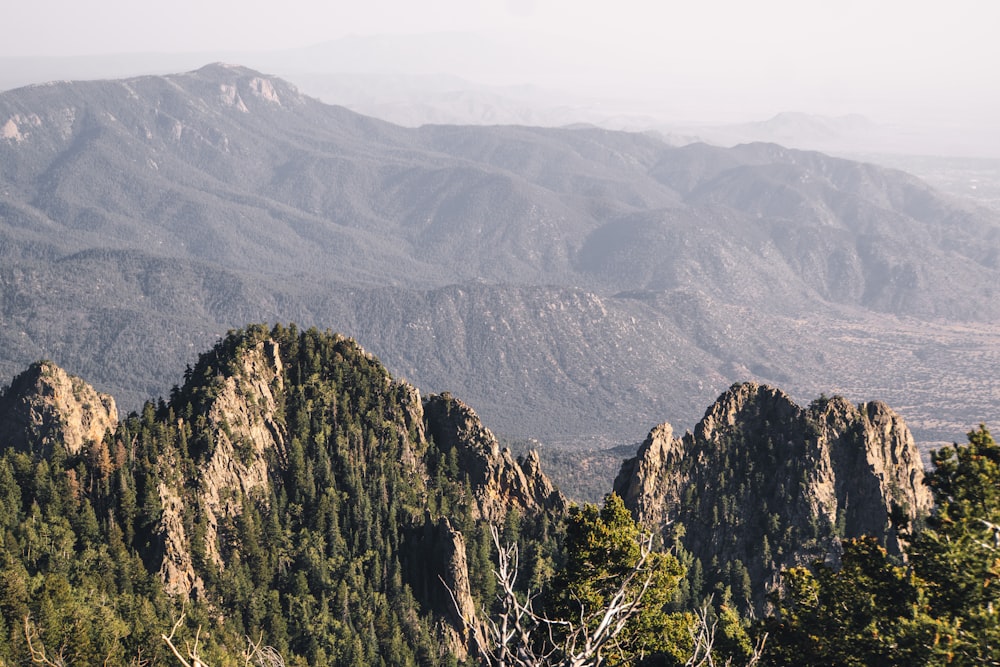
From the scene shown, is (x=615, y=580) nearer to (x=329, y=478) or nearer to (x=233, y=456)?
(x=233, y=456)

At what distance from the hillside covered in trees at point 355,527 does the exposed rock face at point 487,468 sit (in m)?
0.33

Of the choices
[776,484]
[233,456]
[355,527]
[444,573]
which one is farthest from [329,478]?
[776,484]

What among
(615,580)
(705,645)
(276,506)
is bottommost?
(276,506)

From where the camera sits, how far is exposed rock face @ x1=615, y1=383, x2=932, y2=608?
139 m

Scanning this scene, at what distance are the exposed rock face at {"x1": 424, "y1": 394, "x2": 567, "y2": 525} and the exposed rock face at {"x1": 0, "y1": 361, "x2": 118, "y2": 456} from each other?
53092 mm

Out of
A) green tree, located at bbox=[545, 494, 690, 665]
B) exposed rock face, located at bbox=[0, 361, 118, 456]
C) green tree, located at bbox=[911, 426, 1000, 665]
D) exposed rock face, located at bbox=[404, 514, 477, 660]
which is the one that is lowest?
exposed rock face, located at bbox=[404, 514, 477, 660]

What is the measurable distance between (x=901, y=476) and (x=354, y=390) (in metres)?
80.1

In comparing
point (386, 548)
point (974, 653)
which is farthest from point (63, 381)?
point (974, 653)

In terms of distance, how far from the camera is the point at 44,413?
6038 inches

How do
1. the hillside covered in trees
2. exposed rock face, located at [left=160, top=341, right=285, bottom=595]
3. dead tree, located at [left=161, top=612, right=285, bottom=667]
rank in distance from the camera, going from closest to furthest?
1. dead tree, located at [left=161, top=612, right=285, bottom=667]
2. the hillside covered in trees
3. exposed rock face, located at [left=160, top=341, right=285, bottom=595]

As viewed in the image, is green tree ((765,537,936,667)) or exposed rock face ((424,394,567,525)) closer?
green tree ((765,537,936,667))

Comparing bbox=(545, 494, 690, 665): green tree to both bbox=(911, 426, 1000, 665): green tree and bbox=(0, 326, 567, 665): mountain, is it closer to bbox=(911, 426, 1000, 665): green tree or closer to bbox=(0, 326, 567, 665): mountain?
bbox=(911, 426, 1000, 665): green tree

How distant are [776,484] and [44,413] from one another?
112 m

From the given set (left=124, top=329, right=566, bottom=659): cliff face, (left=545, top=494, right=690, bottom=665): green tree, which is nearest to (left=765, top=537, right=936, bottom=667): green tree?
(left=545, top=494, right=690, bottom=665): green tree
